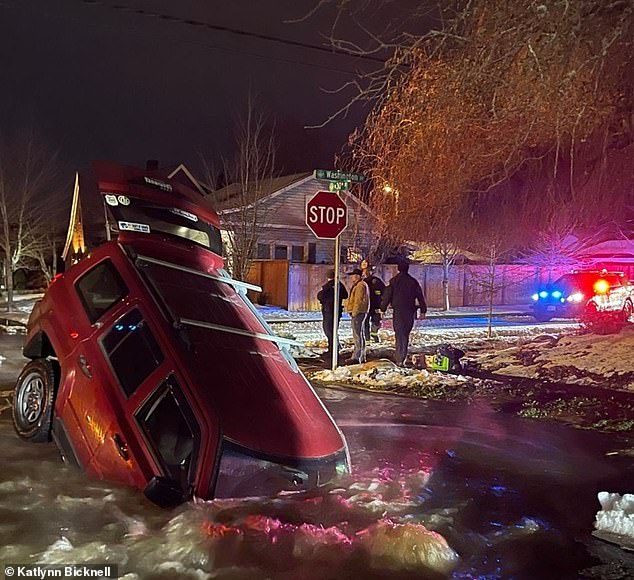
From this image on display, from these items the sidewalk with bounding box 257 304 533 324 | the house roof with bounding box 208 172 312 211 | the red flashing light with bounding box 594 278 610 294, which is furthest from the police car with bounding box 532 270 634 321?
the house roof with bounding box 208 172 312 211

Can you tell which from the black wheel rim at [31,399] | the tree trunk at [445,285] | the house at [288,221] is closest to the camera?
the black wheel rim at [31,399]

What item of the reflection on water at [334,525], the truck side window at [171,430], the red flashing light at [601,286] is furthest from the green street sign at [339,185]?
the red flashing light at [601,286]

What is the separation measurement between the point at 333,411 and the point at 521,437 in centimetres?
238

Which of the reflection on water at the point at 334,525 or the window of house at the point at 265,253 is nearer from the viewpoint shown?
the reflection on water at the point at 334,525

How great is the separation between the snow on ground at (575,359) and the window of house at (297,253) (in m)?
20.5

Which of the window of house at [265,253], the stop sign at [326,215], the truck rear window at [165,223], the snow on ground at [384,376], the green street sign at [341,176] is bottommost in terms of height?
the snow on ground at [384,376]

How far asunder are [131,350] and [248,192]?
2276cm

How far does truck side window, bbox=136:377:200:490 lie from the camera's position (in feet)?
16.2

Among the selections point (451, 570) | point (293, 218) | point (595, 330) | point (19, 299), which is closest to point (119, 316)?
point (451, 570)

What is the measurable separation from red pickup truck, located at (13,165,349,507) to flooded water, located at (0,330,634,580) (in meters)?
0.22

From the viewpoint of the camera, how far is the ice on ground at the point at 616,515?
498cm

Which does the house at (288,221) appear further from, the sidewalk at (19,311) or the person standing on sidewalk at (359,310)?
the person standing on sidewalk at (359,310)

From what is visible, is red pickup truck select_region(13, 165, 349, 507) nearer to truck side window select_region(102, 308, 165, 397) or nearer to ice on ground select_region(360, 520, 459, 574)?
truck side window select_region(102, 308, 165, 397)

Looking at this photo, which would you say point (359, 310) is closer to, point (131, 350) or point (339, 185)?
point (339, 185)
